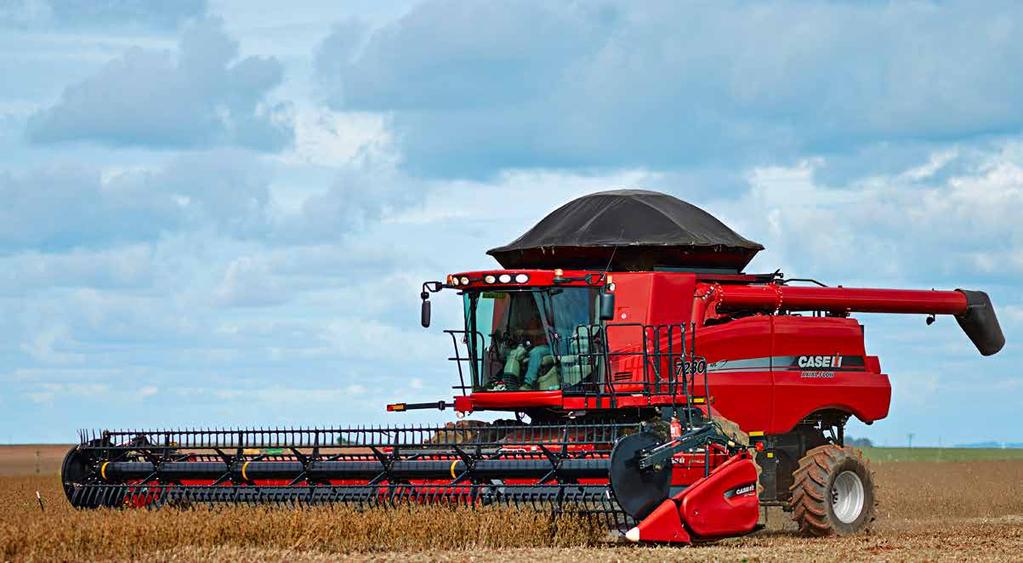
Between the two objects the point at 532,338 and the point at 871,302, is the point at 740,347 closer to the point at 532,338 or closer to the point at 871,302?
the point at 532,338

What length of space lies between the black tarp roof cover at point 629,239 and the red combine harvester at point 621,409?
0.08 feet

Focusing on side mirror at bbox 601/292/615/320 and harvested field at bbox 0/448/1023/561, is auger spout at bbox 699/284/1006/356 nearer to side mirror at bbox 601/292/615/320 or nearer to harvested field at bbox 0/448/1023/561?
side mirror at bbox 601/292/615/320

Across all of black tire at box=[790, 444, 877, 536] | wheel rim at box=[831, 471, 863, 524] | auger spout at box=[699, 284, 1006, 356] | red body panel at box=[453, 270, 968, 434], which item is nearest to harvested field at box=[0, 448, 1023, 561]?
black tire at box=[790, 444, 877, 536]

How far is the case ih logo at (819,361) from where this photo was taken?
46.9 ft

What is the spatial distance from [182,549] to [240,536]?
708mm

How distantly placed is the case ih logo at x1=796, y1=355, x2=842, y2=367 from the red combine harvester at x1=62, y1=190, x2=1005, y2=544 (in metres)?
0.03

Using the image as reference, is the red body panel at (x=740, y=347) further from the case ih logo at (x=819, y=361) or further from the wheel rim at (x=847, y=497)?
the wheel rim at (x=847, y=497)

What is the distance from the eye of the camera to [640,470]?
11.2 m

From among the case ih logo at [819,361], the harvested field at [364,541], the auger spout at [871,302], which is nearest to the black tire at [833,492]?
the harvested field at [364,541]

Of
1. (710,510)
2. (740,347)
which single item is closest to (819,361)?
(740,347)

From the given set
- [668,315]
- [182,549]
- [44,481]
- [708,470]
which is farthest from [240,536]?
[44,481]

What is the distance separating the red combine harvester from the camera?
456 inches

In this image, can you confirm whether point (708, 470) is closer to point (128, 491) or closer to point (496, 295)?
point (496, 295)

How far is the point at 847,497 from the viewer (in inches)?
547
